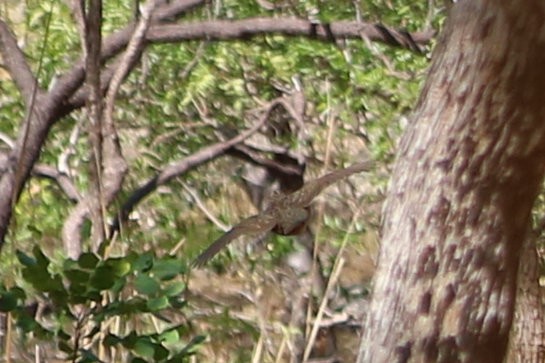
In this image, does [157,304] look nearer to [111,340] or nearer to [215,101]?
[111,340]

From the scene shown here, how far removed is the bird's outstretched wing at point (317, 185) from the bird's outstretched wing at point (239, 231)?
0.22 ft

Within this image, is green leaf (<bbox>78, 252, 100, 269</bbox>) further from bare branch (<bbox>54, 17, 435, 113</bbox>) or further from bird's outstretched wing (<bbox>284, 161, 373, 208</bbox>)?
bare branch (<bbox>54, 17, 435, 113</bbox>)

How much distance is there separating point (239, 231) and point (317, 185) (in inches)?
7.2

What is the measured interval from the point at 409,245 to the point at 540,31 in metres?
0.41

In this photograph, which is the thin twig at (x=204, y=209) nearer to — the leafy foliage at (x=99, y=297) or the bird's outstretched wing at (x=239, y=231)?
the bird's outstretched wing at (x=239, y=231)

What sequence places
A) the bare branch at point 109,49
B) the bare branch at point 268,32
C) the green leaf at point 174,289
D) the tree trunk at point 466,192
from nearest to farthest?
the green leaf at point 174,289 → the tree trunk at point 466,192 → the bare branch at point 109,49 → the bare branch at point 268,32

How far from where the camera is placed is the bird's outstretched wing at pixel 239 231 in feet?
8.09

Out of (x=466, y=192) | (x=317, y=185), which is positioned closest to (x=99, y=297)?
(x=466, y=192)

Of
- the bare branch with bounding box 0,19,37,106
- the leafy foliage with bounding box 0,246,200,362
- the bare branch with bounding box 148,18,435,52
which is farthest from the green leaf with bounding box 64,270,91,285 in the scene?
the bare branch with bounding box 148,18,435,52

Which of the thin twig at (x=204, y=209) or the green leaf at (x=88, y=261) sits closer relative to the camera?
the green leaf at (x=88, y=261)

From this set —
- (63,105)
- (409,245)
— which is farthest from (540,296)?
(409,245)

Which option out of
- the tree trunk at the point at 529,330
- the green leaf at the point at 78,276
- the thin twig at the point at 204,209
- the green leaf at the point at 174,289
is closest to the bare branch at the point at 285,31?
the thin twig at the point at 204,209

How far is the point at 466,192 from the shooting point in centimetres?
208

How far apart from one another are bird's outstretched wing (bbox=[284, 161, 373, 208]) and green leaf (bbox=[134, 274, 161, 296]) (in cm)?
66
